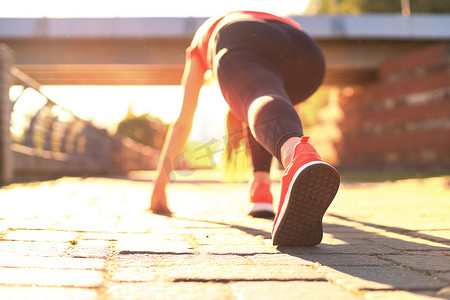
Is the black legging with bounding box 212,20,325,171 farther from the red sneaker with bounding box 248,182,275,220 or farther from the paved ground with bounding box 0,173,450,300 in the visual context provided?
the red sneaker with bounding box 248,182,275,220

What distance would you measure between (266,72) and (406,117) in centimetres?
1480

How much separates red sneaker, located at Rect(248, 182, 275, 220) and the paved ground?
0.15 metres

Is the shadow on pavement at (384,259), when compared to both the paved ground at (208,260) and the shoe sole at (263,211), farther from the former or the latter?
the shoe sole at (263,211)

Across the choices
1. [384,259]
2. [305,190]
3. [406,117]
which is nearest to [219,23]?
[305,190]

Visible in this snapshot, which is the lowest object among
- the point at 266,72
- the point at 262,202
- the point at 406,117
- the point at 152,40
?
the point at 262,202

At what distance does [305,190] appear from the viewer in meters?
1.66

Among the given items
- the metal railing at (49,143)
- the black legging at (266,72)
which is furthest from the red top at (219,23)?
the metal railing at (49,143)

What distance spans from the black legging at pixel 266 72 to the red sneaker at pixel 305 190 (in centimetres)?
13

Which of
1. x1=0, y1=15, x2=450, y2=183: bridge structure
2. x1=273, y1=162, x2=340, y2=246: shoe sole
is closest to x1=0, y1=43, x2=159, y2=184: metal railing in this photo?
x1=0, y1=15, x2=450, y2=183: bridge structure

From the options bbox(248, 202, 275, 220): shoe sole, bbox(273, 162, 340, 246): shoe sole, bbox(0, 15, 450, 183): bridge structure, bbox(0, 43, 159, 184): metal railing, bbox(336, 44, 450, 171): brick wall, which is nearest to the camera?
bbox(273, 162, 340, 246): shoe sole

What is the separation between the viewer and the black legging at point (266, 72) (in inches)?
71.2

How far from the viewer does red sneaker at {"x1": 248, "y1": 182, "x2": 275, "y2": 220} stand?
9.51 ft

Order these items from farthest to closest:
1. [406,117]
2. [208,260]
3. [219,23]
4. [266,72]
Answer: [406,117]
[219,23]
[266,72]
[208,260]

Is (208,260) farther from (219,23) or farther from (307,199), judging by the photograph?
(219,23)
